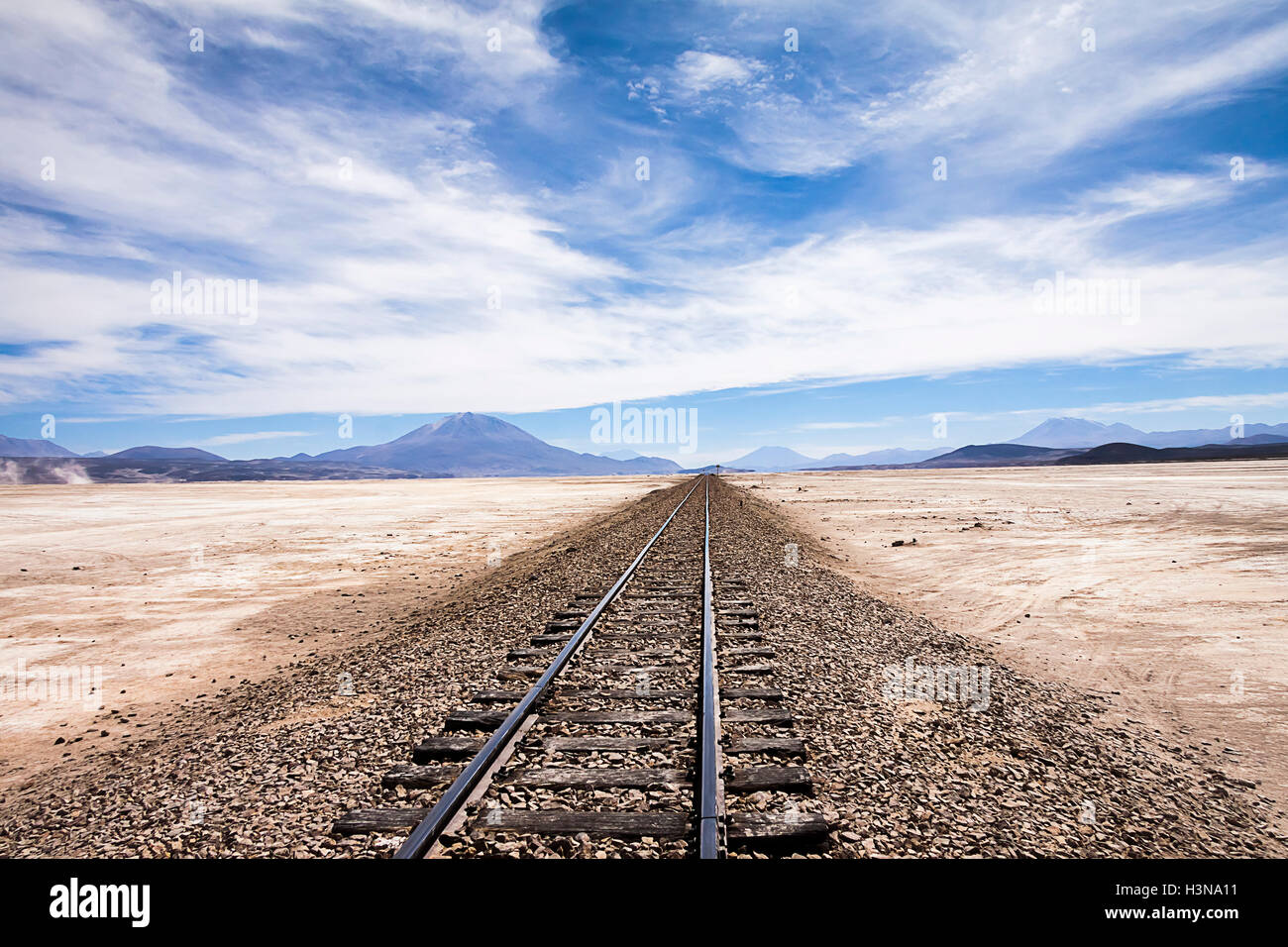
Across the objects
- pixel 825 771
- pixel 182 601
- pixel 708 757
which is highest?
pixel 708 757

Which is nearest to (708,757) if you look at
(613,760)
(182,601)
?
(613,760)

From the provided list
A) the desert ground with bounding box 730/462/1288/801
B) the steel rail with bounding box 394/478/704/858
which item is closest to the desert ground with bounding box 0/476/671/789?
the steel rail with bounding box 394/478/704/858

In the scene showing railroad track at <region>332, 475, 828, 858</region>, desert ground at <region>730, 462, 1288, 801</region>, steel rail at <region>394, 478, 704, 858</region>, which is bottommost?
desert ground at <region>730, 462, 1288, 801</region>

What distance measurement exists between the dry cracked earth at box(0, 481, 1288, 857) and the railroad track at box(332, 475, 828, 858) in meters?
0.19

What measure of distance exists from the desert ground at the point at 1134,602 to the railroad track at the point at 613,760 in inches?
158

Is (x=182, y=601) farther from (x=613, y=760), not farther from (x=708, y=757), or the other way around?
(x=708, y=757)

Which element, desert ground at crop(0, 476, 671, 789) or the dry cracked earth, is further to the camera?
desert ground at crop(0, 476, 671, 789)

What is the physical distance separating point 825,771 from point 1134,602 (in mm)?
9667

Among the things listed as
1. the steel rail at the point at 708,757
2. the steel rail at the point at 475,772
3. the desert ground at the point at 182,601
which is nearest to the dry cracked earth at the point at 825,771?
the steel rail at the point at 475,772

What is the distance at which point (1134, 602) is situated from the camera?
1070cm

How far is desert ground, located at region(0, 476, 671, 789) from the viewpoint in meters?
6.99

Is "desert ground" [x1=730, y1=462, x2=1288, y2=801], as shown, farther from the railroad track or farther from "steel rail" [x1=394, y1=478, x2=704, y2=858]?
"steel rail" [x1=394, y1=478, x2=704, y2=858]
